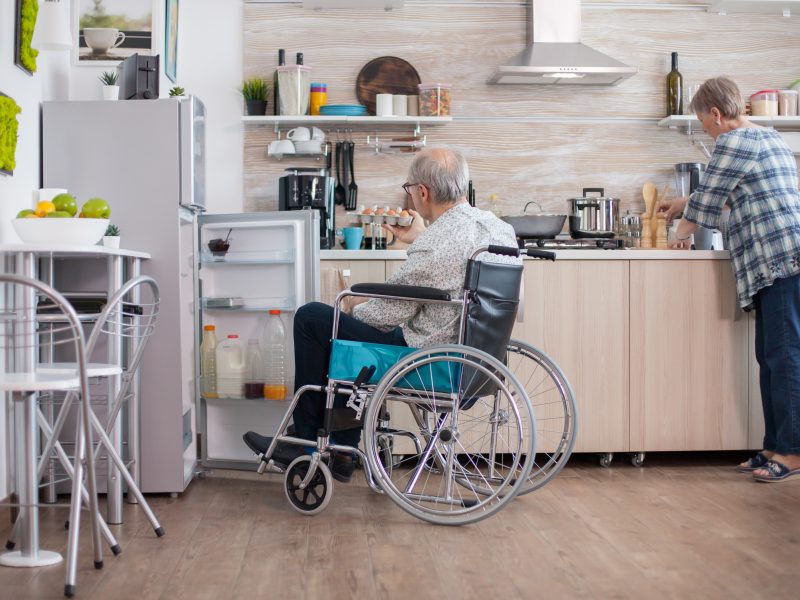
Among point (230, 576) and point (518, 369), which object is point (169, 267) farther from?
point (518, 369)

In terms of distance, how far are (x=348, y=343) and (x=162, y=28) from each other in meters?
1.91

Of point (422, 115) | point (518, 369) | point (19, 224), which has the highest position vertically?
point (422, 115)

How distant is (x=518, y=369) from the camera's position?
3.67 meters

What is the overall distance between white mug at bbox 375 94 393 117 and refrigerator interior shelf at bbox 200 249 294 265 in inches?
38.2

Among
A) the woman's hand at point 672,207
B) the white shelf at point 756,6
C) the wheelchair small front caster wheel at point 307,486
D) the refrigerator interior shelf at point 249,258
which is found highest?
the white shelf at point 756,6

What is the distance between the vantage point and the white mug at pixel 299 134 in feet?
13.6

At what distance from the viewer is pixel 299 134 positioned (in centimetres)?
414

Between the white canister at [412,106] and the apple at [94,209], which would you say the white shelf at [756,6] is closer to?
the white canister at [412,106]

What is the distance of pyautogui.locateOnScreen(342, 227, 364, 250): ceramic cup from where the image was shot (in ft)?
12.6

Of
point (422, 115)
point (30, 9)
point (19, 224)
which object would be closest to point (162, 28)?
point (30, 9)

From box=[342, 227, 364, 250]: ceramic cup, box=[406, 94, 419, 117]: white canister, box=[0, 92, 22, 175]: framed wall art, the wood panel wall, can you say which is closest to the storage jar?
Answer: the wood panel wall

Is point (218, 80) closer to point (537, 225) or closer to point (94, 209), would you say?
point (537, 225)

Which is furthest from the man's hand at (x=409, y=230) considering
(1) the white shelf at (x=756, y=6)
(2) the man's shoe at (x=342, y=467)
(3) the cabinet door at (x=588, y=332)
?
(1) the white shelf at (x=756, y=6)

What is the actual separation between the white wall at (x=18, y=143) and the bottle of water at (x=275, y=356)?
950mm
